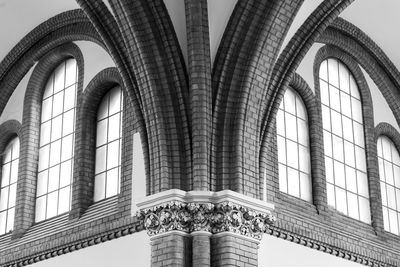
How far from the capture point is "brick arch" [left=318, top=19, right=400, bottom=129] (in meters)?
18.4

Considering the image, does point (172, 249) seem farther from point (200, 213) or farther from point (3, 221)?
point (3, 221)

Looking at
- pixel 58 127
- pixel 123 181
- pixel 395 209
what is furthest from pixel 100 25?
pixel 395 209

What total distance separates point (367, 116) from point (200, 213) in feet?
22.2

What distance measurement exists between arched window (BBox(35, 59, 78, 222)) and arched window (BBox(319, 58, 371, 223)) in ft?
16.3

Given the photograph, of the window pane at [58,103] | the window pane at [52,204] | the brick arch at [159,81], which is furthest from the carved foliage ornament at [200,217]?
the window pane at [58,103]

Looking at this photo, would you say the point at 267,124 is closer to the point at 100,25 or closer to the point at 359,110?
the point at 100,25

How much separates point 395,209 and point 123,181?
6.27m

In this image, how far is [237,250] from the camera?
13.0m

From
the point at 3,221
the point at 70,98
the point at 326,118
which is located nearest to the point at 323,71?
the point at 326,118

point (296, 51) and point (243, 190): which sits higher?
point (296, 51)

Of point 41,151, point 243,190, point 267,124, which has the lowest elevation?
point 243,190

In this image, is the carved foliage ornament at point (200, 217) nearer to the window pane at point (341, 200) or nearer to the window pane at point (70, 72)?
the window pane at point (341, 200)

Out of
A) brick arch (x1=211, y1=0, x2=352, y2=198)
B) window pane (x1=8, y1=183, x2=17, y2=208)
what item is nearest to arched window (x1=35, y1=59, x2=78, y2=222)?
window pane (x1=8, y1=183, x2=17, y2=208)

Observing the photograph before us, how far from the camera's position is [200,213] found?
42.5 feet
